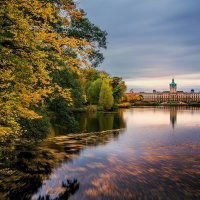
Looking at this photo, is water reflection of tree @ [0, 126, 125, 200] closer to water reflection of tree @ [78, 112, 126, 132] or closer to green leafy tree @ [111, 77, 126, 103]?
water reflection of tree @ [78, 112, 126, 132]

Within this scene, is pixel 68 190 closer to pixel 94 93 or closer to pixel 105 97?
pixel 105 97

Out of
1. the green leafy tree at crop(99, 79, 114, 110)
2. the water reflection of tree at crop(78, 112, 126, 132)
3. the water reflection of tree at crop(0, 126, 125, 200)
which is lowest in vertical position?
the water reflection of tree at crop(78, 112, 126, 132)

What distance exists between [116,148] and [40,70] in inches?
641

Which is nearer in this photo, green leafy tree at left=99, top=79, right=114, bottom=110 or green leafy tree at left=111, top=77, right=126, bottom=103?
green leafy tree at left=99, top=79, right=114, bottom=110

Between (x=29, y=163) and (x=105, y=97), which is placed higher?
(x=105, y=97)

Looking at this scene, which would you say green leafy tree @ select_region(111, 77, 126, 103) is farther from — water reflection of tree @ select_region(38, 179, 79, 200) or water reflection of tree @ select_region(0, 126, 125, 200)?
water reflection of tree @ select_region(38, 179, 79, 200)

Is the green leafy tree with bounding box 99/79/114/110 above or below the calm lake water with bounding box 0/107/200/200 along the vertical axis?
above

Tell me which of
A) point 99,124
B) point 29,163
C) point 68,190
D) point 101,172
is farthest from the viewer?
point 99,124

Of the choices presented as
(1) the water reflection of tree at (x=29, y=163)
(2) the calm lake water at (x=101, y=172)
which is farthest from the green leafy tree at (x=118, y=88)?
(2) the calm lake water at (x=101, y=172)

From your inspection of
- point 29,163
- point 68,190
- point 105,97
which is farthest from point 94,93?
point 68,190

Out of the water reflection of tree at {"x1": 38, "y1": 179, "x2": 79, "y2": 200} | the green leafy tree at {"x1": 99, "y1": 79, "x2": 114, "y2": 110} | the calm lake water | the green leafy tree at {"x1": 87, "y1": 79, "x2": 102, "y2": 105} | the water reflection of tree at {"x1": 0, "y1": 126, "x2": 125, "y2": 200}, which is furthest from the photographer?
the green leafy tree at {"x1": 87, "y1": 79, "x2": 102, "y2": 105}

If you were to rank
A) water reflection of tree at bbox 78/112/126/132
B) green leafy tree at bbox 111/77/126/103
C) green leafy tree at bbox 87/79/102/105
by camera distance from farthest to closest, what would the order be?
green leafy tree at bbox 111/77/126/103 < green leafy tree at bbox 87/79/102/105 < water reflection of tree at bbox 78/112/126/132

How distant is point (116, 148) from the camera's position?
2350cm

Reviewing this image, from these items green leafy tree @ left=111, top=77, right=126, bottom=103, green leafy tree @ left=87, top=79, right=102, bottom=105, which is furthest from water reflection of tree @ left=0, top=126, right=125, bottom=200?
green leafy tree @ left=111, top=77, right=126, bottom=103
